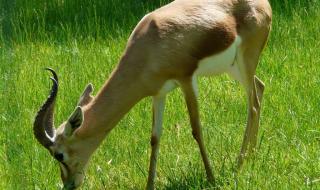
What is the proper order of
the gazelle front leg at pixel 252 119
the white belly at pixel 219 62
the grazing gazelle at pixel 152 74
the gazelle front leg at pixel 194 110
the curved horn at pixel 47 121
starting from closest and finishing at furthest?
the curved horn at pixel 47 121, the grazing gazelle at pixel 152 74, the gazelle front leg at pixel 194 110, the white belly at pixel 219 62, the gazelle front leg at pixel 252 119

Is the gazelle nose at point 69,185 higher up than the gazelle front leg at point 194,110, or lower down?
lower down

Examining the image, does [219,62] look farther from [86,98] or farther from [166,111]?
[166,111]

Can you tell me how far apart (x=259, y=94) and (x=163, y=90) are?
4.35 feet

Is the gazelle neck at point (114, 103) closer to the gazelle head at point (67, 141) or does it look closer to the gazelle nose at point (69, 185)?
the gazelle head at point (67, 141)

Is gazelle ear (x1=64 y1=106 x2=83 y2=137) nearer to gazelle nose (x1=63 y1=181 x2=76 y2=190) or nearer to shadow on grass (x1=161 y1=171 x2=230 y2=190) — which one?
gazelle nose (x1=63 y1=181 x2=76 y2=190)

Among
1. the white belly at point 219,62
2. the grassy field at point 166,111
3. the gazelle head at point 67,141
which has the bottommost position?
the grassy field at point 166,111

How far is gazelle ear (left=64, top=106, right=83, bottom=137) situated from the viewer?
5.48 metres

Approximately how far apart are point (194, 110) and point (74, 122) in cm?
87

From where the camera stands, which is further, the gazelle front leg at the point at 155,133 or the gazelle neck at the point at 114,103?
the gazelle front leg at the point at 155,133

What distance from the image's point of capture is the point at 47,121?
5.59 metres

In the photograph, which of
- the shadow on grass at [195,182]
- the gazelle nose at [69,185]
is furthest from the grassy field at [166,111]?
the gazelle nose at [69,185]

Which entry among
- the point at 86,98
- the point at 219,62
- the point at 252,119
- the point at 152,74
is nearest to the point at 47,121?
the point at 86,98

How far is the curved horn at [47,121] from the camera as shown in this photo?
545cm

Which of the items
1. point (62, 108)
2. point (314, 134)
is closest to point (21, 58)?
point (62, 108)
